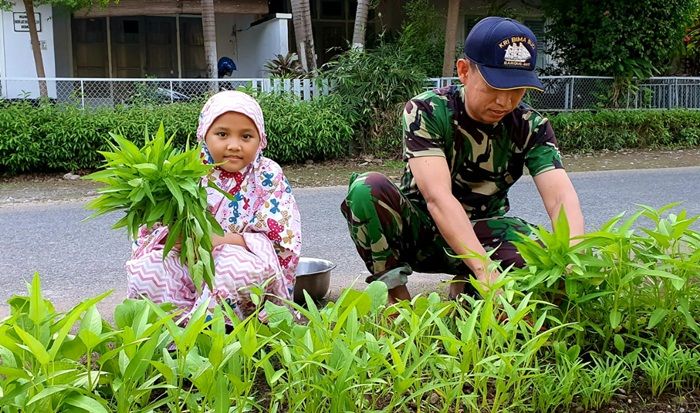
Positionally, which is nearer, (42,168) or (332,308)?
(332,308)

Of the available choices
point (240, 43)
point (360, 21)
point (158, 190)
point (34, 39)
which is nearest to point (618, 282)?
point (158, 190)

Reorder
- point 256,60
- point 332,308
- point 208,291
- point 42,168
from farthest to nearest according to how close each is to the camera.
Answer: point 256,60 < point 42,168 < point 208,291 < point 332,308

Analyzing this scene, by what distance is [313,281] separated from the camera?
10.9ft

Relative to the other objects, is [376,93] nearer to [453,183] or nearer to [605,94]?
[605,94]

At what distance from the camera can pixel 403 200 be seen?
2947 mm

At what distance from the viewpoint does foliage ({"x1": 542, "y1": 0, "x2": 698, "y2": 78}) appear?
12180 mm

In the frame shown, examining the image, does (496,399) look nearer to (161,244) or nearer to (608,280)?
(608,280)

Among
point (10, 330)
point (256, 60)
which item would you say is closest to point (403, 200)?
point (10, 330)

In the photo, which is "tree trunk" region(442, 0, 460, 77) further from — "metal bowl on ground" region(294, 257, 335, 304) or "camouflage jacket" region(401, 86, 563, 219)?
"camouflage jacket" region(401, 86, 563, 219)

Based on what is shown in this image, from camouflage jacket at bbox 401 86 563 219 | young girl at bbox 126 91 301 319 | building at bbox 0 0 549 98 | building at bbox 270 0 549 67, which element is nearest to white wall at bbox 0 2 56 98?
building at bbox 0 0 549 98

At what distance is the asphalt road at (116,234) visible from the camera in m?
4.32

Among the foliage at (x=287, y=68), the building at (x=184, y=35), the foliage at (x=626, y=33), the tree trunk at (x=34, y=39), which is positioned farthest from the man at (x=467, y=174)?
the building at (x=184, y=35)

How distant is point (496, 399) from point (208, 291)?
44.3 inches

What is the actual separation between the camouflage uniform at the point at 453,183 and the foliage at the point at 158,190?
906mm
